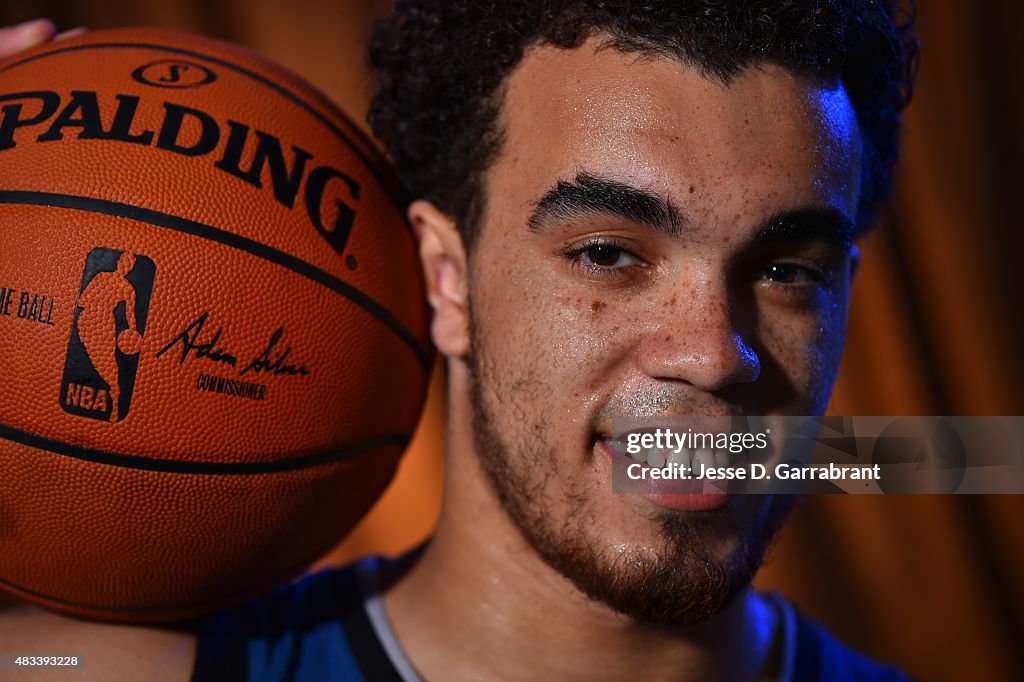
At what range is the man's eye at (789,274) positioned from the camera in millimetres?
928

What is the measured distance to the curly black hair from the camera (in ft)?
2.96

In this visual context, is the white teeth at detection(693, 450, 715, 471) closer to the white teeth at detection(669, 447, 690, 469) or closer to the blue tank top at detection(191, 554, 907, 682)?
the white teeth at detection(669, 447, 690, 469)

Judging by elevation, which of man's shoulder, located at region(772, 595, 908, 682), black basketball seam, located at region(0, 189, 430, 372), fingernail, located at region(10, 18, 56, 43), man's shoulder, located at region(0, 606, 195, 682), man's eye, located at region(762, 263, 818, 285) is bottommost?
man's shoulder, located at region(0, 606, 195, 682)

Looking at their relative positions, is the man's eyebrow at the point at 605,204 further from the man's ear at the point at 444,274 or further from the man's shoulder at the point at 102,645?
the man's shoulder at the point at 102,645

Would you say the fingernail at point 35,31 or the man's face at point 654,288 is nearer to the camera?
the man's face at point 654,288

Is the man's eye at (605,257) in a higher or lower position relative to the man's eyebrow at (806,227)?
lower

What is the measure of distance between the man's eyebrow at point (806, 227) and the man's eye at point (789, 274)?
35mm

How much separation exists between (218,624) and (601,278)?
0.61m

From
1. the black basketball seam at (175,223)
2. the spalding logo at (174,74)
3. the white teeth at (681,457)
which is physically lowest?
the white teeth at (681,457)

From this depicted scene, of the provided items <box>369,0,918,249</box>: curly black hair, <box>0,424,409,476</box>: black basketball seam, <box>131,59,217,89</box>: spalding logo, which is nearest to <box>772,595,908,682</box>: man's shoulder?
<box>369,0,918,249</box>: curly black hair

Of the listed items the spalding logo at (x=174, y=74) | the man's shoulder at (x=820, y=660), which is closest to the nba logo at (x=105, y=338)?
the spalding logo at (x=174, y=74)

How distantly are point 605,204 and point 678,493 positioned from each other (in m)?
0.30

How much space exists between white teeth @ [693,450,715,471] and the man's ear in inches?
11.9

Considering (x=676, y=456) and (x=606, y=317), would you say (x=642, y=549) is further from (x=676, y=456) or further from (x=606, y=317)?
(x=606, y=317)
